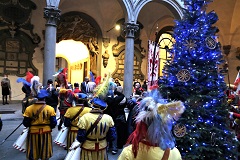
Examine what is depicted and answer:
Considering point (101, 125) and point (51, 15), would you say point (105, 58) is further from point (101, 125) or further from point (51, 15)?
point (101, 125)

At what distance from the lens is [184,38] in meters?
4.64

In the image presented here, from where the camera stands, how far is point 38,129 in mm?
4547

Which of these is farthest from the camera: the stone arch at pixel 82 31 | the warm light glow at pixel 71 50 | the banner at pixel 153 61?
the warm light glow at pixel 71 50

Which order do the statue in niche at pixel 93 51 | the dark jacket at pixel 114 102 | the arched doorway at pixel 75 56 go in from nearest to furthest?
1. the dark jacket at pixel 114 102
2. the statue in niche at pixel 93 51
3. the arched doorway at pixel 75 56

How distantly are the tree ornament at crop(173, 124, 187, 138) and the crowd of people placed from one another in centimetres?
73

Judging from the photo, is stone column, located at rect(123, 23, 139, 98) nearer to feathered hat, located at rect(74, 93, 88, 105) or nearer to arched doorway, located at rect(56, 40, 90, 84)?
arched doorway, located at rect(56, 40, 90, 84)

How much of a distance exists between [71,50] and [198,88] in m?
18.9

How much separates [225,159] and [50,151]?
326 cm

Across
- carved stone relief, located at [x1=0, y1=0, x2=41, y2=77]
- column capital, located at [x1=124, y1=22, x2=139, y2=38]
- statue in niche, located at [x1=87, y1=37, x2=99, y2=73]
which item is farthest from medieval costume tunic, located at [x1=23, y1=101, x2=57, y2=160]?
statue in niche, located at [x1=87, y1=37, x2=99, y2=73]

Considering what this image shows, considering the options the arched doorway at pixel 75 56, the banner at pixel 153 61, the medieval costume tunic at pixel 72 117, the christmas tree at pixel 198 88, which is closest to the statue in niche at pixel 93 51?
the arched doorway at pixel 75 56

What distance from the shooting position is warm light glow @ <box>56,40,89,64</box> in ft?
65.9

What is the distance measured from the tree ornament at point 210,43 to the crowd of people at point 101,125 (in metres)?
1.63

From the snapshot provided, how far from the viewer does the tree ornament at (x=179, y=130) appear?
164 inches

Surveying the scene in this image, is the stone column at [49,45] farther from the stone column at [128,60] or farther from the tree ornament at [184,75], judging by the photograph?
the tree ornament at [184,75]
